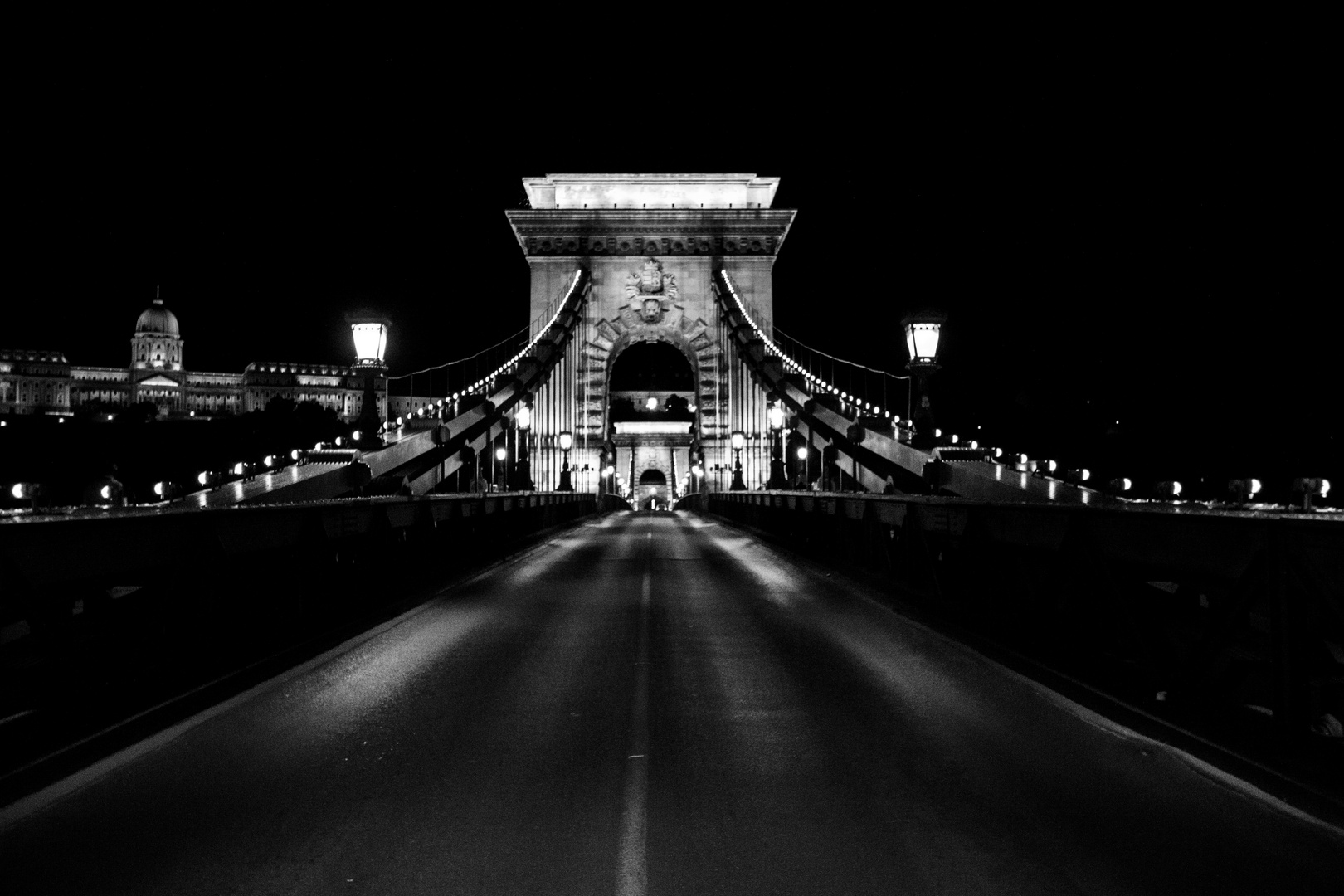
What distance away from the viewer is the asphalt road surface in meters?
4.54

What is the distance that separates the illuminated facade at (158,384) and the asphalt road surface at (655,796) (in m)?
149

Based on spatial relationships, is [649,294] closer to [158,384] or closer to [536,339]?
[536,339]

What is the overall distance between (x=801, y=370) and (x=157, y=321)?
489ft

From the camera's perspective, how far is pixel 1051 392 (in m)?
53.2

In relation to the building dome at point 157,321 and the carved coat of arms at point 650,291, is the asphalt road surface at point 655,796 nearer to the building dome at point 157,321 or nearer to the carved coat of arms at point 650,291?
the carved coat of arms at point 650,291

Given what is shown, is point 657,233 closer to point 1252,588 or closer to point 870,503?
point 870,503

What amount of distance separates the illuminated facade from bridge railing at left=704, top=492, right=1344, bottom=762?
481 feet

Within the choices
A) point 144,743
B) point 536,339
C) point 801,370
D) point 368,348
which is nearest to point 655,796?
point 144,743

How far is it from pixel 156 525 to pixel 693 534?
27.2 meters

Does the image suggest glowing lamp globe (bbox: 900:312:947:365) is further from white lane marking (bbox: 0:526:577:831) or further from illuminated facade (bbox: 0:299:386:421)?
illuminated facade (bbox: 0:299:386:421)

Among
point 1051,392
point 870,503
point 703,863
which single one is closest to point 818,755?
point 703,863

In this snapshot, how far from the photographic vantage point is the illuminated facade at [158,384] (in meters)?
155

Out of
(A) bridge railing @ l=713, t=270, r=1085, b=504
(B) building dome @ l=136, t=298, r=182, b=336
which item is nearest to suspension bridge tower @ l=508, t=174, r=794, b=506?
(A) bridge railing @ l=713, t=270, r=1085, b=504

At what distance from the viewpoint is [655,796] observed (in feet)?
18.2
